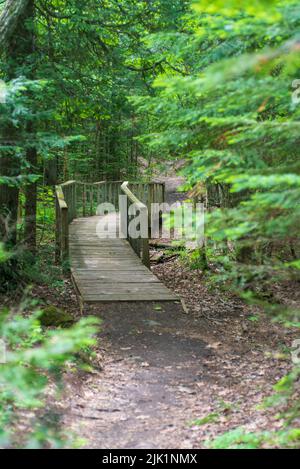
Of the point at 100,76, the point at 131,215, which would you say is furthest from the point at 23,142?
the point at 131,215

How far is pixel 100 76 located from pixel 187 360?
5.67 metres

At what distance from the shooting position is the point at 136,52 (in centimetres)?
977

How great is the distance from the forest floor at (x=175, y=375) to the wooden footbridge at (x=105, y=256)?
1.13ft

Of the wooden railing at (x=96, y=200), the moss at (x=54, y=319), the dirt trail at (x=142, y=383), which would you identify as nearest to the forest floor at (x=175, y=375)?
the dirt trail at (x=142, y=383)

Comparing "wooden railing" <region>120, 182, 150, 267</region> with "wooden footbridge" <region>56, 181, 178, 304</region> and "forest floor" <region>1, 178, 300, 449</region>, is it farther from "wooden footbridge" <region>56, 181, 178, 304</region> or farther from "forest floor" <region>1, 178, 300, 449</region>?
"forest floor" <region>1, 178, 300, 449</region>

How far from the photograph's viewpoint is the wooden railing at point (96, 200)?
10742mm

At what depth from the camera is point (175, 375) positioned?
608 cm

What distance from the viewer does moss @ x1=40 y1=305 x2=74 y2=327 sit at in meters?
6.89

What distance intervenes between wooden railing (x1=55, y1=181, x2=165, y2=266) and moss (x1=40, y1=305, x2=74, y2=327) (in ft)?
12.1

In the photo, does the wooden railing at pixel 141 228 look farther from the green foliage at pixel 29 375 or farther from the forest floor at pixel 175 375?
the green foliage at pixel 29 375

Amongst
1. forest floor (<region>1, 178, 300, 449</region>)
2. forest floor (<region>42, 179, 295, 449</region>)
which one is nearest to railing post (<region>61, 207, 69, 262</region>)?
forest floor (<region>1, 178, 300, 449</region>)

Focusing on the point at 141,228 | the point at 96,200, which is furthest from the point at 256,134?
the point at 96,200

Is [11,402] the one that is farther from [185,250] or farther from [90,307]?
[185,250]

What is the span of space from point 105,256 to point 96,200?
8.91m
